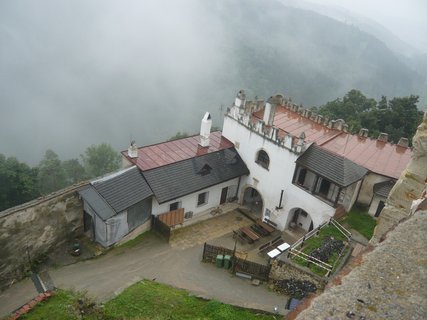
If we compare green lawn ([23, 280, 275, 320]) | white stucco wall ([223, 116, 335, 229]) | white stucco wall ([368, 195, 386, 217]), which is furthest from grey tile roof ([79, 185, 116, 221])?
white stucco wall ([368, 195, 386, 217])

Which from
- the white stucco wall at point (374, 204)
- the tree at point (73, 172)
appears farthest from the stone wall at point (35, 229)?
the tree at point (73, 172)

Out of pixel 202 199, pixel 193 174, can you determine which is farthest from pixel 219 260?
pixel 193 174

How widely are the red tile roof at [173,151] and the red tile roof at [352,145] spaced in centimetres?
427

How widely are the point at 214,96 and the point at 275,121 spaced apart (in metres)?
148

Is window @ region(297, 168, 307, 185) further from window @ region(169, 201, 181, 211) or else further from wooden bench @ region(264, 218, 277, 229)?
window @ region(169, 201, 181, 211)

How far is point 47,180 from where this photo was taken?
244 feet

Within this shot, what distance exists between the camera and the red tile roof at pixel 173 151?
1156 inches

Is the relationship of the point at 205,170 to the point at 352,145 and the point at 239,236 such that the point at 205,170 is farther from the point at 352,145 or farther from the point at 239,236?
the point at 352,145

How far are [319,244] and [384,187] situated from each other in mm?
6899

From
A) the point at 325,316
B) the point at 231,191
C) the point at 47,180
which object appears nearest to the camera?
the point at 325,316

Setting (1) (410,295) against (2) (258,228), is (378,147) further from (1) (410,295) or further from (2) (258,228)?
(1) (410,295)

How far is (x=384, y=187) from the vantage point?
27.3 metres

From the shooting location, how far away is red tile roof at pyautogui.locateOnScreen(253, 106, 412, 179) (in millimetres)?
28641

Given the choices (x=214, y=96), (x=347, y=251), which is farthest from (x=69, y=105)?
(x=347, y=251)
